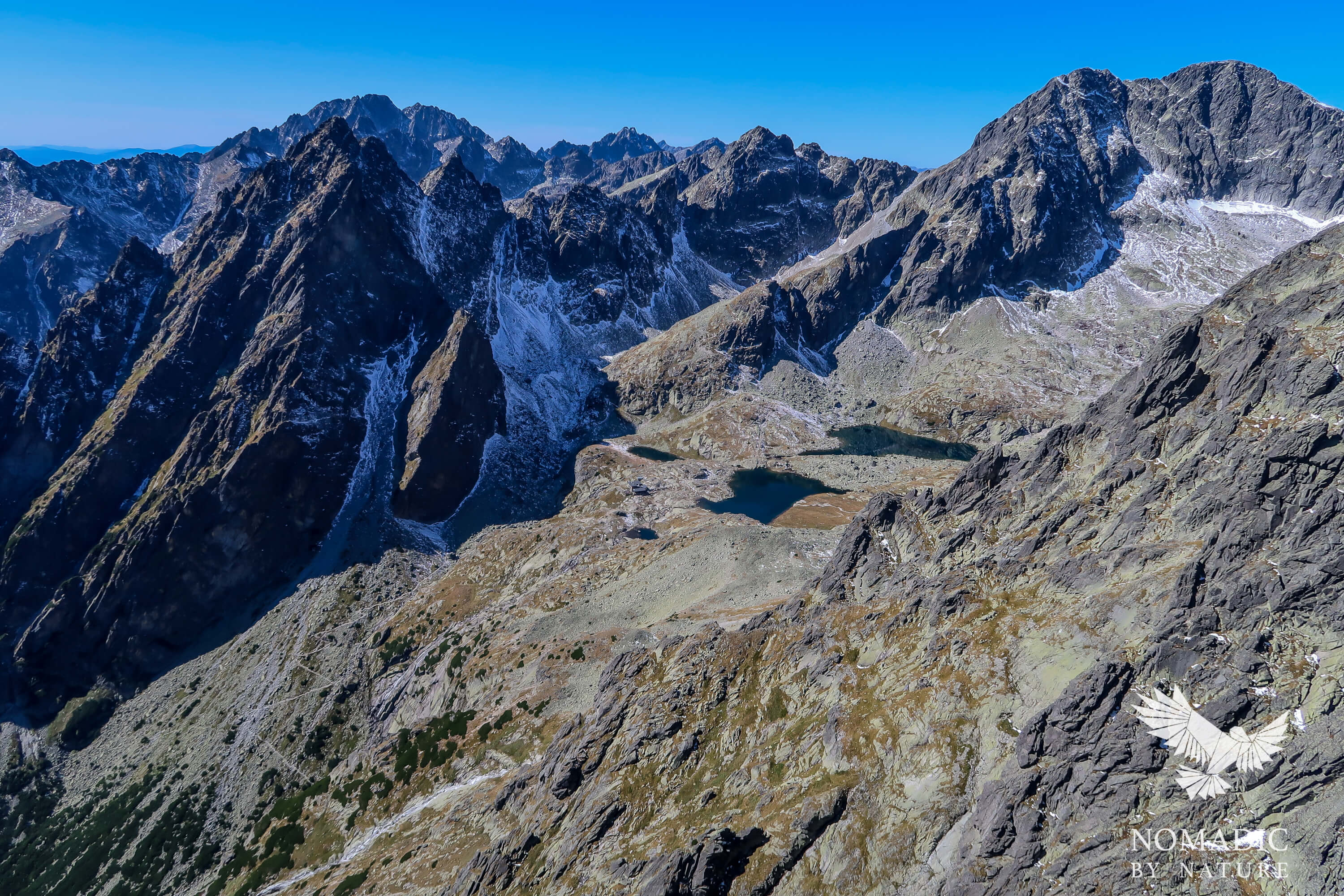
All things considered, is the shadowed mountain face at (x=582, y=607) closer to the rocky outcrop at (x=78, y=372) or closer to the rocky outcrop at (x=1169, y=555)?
the rocky outcrop at (x=1169, y=555)

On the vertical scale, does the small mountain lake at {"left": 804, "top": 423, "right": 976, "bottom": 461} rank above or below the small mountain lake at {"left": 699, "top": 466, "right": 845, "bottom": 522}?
above

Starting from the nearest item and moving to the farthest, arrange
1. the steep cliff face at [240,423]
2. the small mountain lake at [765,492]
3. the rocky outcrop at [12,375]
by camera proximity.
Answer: the steep cliff face at [240,423], the rocky outcrop at [12,375], the small mountain lake at [765,492]

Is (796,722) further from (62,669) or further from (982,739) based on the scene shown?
(62,669)

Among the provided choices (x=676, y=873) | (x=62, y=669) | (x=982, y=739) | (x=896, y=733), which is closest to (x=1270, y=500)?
(x=982, y=739)

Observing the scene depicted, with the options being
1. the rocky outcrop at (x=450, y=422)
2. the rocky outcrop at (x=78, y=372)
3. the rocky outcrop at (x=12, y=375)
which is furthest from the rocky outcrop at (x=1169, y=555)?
the rocky outcrop at (x=12, y=375)

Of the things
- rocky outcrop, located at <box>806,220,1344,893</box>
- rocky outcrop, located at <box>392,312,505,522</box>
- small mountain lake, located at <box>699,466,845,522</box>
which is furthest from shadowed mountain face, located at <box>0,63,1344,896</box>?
small mountain lake, located at <box>699,466,845,522</box>

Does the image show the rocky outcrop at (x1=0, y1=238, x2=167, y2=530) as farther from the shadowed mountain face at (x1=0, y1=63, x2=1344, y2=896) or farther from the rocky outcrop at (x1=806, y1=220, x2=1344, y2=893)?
the rocky outcrop at (x1=806, y1=220, x2=1344, y2=893)
